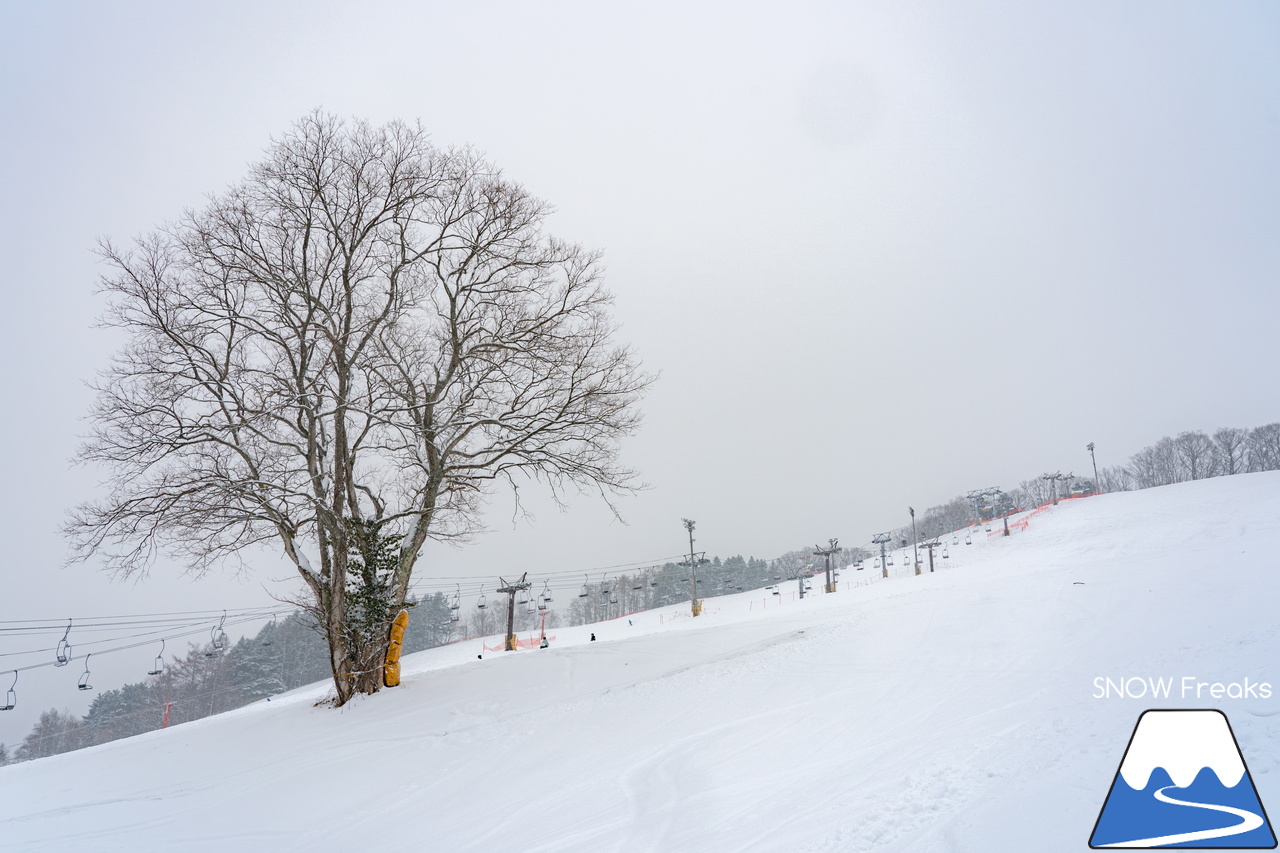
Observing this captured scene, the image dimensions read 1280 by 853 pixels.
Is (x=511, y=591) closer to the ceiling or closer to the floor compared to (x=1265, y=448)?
closer to the floor

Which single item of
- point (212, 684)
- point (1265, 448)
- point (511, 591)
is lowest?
point (212, 684)

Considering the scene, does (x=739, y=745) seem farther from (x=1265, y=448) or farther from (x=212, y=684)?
(x=1265, y=448)

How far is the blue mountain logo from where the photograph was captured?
11.8ft

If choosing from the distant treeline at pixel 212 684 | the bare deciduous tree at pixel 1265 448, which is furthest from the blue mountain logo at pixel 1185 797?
the bare deciduous tree at pixel 1265 448

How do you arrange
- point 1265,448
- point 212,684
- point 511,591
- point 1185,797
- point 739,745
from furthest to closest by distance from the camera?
→ 1. point 1265,448
2. point 212,684
3. point 511,591
4. point 739,745
5. point 1185,797

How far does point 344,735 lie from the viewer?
9680 millimetres

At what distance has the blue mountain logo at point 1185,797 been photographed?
3.59 m

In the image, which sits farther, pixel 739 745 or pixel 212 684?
pixel 212 684

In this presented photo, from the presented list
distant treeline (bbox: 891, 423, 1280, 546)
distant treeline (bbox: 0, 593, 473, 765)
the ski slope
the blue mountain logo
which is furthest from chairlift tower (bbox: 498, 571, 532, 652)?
distant treeline (bbox: 891, 423, 1280, 546)

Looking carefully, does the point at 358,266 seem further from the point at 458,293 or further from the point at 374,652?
the point at 374,652

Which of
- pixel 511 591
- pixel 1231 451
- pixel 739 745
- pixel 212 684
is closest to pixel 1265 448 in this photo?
pixel 1231 451

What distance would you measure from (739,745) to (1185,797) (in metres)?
4.21

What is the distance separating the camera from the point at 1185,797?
12.8 ft

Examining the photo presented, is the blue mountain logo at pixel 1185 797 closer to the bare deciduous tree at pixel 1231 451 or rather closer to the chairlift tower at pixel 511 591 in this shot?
the chairlift tower at pixel 511 591
